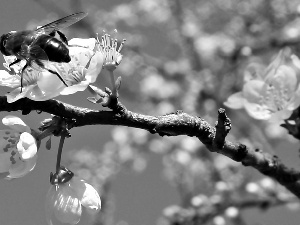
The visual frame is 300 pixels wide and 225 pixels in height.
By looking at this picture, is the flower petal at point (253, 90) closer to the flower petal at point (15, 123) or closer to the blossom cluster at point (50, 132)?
the blossom cluster at point (50, 132)

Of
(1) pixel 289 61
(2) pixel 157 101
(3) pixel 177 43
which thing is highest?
(3) pixel 177 43

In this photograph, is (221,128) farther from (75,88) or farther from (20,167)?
(20,167)

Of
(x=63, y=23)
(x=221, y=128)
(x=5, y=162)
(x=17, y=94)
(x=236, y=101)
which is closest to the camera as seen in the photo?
(x=17, y=94)

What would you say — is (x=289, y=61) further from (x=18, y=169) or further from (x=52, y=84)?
(x=18, y=169)

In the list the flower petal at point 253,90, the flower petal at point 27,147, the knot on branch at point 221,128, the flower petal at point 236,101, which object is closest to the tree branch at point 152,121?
the knot on branch at point 221,128

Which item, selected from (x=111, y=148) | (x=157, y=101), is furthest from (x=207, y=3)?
(x=111, y=148)

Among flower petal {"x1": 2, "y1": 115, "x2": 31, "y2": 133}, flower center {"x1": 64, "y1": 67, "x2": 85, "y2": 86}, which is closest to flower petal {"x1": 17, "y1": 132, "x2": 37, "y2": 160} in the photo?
flower petal {"x1": 2, "y1": 115, "x2": 31, "y2": 133}

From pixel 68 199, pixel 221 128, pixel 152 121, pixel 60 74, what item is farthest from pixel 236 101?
pixel 68 199
